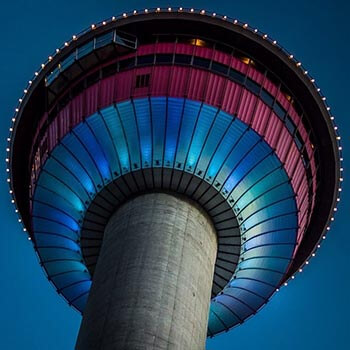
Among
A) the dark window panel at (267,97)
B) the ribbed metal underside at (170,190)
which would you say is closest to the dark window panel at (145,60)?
the ribbed metal underside at (170,190)

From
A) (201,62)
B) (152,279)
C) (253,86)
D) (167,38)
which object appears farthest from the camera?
(167,38)

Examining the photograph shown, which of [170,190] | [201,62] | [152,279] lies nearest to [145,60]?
[201,62]

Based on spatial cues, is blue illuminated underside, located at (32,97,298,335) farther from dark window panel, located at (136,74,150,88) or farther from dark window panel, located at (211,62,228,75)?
dark window panel, located at (211,62,228,75)

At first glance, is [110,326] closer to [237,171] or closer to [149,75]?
[237,171]

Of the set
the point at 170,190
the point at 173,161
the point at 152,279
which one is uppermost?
the point at 173,161

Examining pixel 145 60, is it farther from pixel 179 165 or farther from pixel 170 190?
pixel 170 190

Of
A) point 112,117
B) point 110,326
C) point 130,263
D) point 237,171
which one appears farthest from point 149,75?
point 110,326

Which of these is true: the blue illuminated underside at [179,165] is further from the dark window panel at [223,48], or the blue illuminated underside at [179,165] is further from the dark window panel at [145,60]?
the dark window panel at [223,48]
